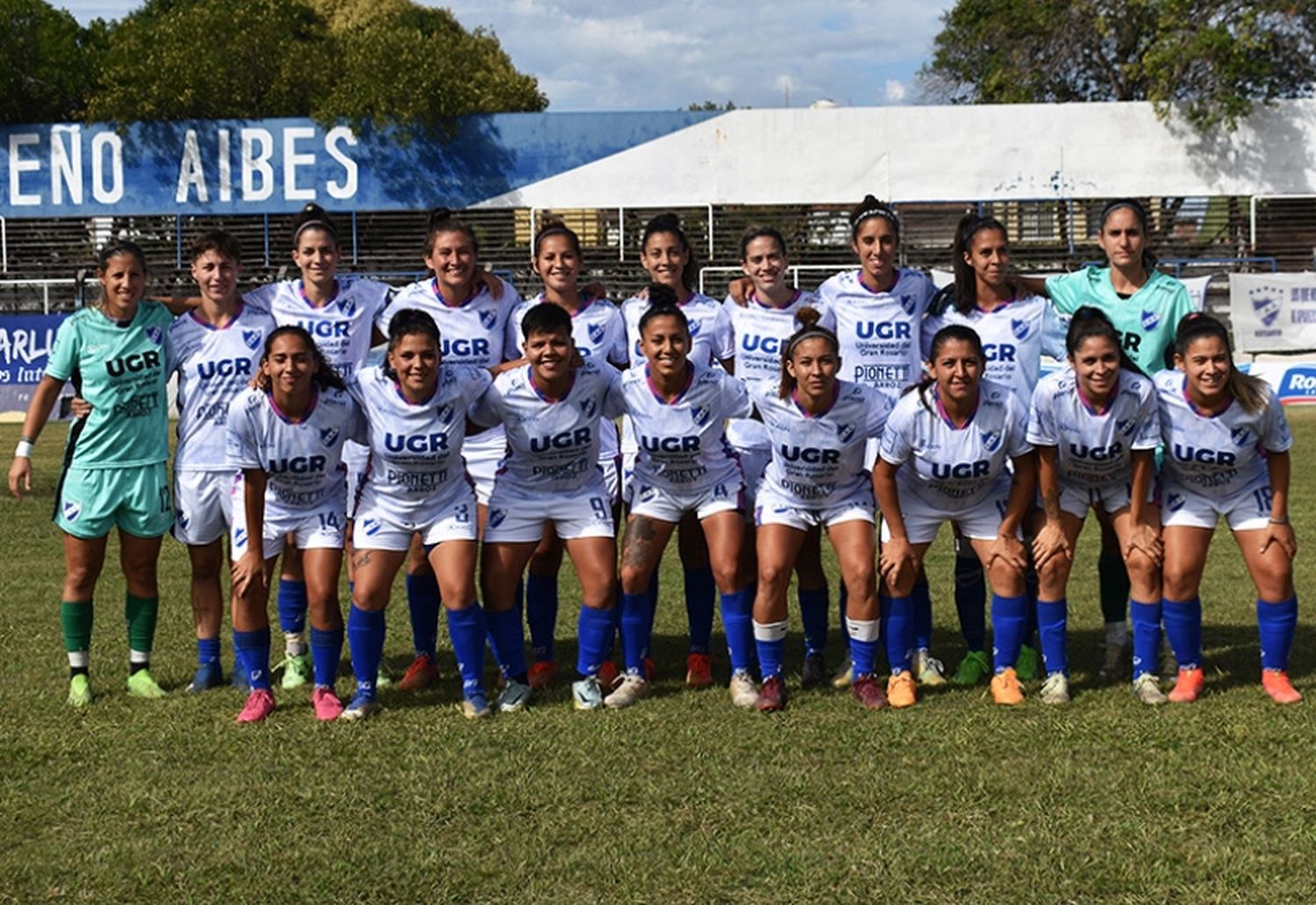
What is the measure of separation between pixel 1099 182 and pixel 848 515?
21.8 m

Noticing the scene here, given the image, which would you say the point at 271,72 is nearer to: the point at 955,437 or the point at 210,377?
the point at 210,377

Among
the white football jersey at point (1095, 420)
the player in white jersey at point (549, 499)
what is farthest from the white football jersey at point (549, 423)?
the white football jersey at point (1095, 420)

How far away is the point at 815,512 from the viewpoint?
6.00 m

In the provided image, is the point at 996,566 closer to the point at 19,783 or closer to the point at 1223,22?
the point at 19,783

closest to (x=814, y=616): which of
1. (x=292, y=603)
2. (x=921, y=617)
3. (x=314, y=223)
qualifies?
(x=921, y=617)

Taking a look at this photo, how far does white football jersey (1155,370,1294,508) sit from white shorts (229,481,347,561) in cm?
307

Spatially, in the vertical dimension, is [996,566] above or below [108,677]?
above

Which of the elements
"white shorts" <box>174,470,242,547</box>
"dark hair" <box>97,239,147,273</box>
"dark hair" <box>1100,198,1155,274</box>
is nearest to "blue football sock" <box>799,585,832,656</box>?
"dark hair" <box>1100,198,1155,274</box>

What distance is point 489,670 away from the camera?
6.59 m

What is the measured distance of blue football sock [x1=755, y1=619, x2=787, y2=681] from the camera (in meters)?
5.91

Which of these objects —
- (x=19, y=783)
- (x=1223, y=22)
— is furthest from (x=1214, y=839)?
(x=1223, y=22)

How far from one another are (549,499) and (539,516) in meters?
0.08

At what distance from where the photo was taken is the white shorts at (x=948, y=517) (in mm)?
5977

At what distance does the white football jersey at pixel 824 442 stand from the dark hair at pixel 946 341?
0.22 metres
